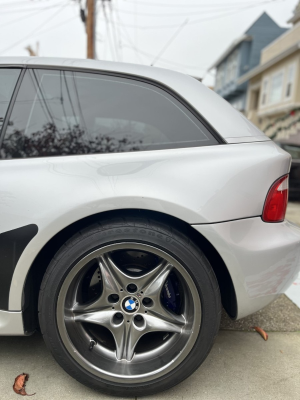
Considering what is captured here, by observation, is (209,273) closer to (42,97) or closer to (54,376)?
(54,376)

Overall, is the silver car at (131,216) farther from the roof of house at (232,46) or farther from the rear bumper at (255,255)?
the roof of house at (232,46)

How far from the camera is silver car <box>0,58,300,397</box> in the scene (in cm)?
150

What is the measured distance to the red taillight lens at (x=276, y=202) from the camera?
158 centimetres

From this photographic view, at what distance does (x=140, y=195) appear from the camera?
1490 mm

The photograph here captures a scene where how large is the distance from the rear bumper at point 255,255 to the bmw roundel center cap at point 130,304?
1.70ft

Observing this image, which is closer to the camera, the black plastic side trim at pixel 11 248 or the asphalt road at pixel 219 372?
the black plastic side trim at pixel 11 248

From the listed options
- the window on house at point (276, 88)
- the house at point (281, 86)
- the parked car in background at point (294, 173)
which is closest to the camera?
the parked car in background at point (294, 173)

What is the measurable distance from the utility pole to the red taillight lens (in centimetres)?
981

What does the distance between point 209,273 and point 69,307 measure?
753 mm

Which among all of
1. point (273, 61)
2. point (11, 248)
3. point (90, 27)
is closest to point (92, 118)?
point (11, 248)

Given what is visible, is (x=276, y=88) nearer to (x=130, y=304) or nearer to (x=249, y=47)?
(x=249, y=47)

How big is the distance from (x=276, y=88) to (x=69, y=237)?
727 inches

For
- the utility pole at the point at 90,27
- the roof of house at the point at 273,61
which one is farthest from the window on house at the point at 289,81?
the utility pole at the point at 90,27

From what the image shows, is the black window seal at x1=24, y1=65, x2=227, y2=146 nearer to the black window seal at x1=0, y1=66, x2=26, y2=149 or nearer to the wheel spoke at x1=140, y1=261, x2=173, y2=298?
the black window seal at x1=0, y1=66, x2=26, y2=149
